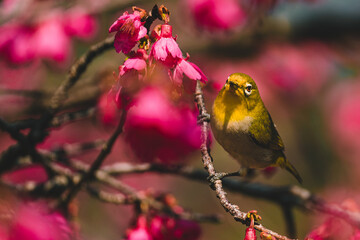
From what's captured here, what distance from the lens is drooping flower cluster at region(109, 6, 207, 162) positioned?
0.61 meters

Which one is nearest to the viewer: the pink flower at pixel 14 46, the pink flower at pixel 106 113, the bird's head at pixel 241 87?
the bird's head at pixel 241 87

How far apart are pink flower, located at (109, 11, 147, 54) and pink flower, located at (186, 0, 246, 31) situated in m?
1.32

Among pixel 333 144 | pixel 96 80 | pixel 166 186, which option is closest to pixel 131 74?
pixel 96 80

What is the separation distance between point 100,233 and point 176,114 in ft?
4.59

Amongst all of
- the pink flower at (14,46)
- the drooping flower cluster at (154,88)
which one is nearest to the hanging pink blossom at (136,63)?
the drooping flower cluster at (154,88)

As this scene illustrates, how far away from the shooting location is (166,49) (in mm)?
618

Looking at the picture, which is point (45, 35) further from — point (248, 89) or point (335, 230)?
point (335, 230)

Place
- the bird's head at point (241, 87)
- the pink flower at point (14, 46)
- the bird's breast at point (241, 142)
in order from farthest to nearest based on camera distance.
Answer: the pink flower at point (14, 46) < the bird's breast at point (241, 142) < the bird's head at point (241, 87)

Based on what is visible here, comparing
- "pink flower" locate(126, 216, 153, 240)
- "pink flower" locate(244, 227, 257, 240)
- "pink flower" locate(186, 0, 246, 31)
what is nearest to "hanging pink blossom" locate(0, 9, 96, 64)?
"pink flower" locate(186, 0, 246, 31)

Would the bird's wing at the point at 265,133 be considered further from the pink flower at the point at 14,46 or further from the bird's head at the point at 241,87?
the pink flower at the point at 14,46

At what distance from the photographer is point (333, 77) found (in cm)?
318

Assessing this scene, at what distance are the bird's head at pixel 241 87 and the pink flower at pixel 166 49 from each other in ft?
0.48

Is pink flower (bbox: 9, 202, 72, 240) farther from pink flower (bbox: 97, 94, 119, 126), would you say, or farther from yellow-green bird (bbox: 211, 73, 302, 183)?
pink flower (bbox: 97, 94, 119, 126)

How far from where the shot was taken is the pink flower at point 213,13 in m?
1.87
